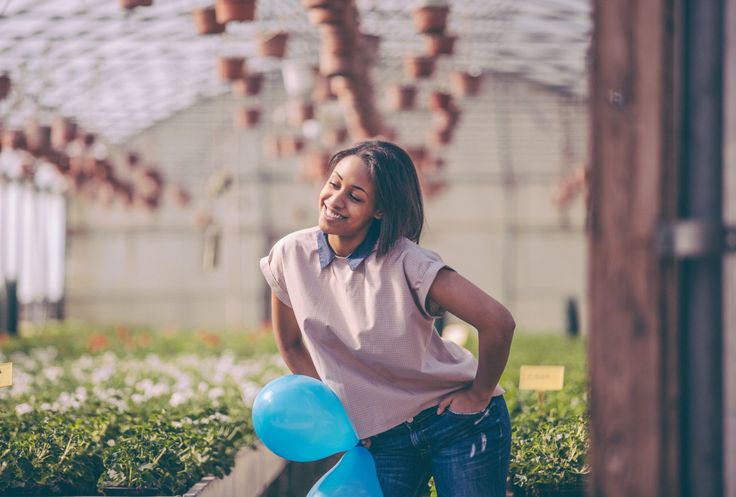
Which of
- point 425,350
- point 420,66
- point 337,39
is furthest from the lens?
point 420,66

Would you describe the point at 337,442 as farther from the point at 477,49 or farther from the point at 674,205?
the point at 477,49

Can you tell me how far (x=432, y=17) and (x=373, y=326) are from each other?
4374mm

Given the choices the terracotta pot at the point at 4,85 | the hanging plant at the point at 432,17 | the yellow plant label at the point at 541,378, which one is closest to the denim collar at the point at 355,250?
the yellow plant label at the point at 541,378

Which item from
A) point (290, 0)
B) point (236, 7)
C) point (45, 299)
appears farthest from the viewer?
point (45, 299)

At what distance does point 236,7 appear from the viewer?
212 inches

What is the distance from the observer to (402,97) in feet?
29.6

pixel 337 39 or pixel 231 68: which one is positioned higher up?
pixel 337 39

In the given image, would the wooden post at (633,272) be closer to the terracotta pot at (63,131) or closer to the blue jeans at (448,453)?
the blue jeans at (448,453)

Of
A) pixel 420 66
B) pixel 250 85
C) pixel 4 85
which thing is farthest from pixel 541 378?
pixel 250 85

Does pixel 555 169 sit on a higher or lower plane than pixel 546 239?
higher

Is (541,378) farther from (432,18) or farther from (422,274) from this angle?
(432,18)

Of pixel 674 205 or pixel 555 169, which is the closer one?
pixel 674 205

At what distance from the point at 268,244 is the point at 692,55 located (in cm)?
1879

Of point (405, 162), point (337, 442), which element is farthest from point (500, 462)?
point (405, 162)
